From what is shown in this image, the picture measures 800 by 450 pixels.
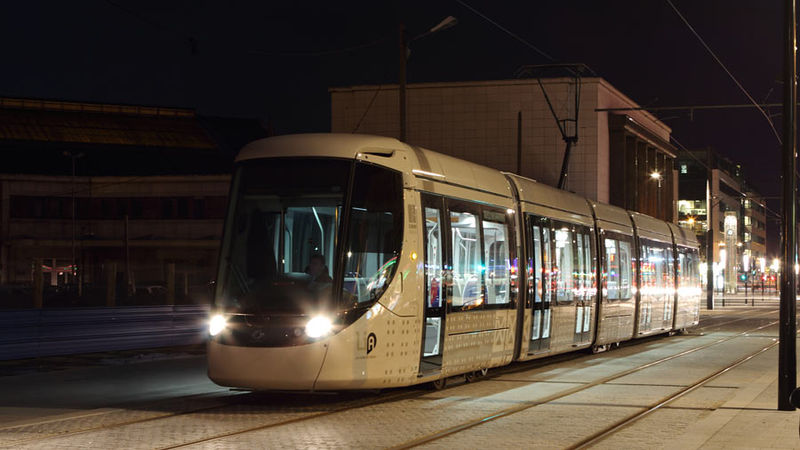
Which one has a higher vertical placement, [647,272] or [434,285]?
[647,272]

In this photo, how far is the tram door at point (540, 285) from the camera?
59.9ft

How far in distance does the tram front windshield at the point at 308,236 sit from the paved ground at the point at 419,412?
1394 millimetres

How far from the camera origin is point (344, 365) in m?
12.6

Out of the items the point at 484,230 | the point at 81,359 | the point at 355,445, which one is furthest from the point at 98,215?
the point at 355,445

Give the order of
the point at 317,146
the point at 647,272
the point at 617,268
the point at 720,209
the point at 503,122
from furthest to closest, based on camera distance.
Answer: the point at 720,209, the point at 503,122, the point at 647,272, the point at 617,268, the point at 317,146

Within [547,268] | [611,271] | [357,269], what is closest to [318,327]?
[357,269]

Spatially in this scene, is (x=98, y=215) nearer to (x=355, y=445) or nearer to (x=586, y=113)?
(x=586, y=113)

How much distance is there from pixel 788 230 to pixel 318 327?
590 cm

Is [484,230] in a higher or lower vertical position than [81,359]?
higher

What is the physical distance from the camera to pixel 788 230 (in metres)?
13.4

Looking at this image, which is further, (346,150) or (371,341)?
(346,150)

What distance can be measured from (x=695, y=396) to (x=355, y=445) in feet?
21.2

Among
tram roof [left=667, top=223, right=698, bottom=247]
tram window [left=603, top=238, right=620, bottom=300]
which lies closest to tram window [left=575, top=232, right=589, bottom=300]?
tram window [left=603, top=238, right=620, bottom=300]

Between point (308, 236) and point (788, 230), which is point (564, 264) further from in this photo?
point (308, 236)
